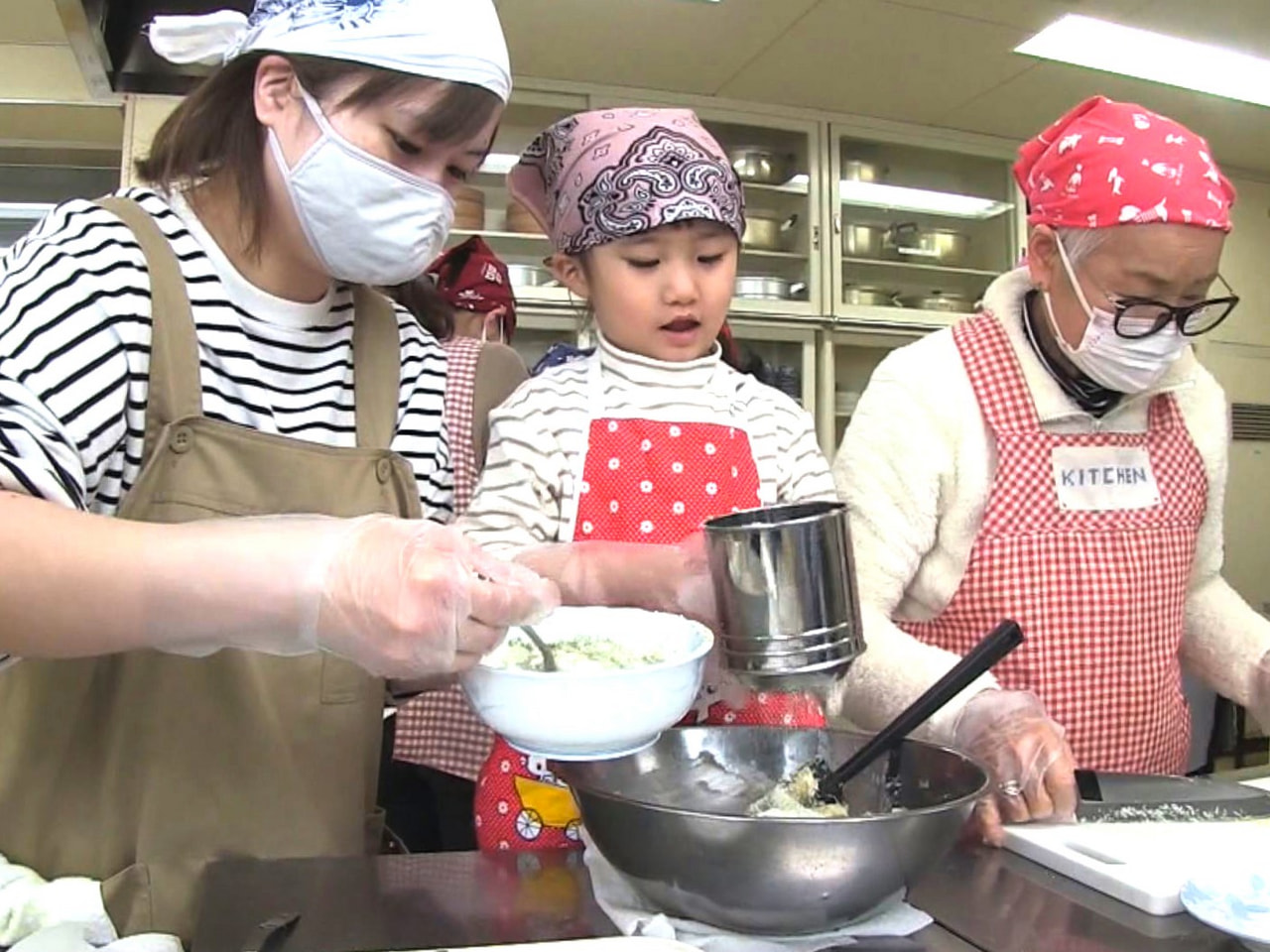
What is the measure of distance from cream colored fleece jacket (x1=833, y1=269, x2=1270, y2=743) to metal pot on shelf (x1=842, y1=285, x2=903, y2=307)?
8.00 ft

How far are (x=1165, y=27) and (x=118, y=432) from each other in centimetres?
321

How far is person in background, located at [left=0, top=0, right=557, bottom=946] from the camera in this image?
2.20 feet

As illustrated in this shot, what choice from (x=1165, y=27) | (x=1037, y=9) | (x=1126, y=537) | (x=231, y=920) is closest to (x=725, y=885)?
(x=231, y=920)

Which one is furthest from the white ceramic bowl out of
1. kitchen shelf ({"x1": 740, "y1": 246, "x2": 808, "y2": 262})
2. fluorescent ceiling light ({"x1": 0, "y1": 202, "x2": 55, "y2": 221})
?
fluorescent ceiling light ({"x1": 0, "y1": 202, "x2": 55, "y2": 221})

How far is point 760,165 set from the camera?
12.2 feet

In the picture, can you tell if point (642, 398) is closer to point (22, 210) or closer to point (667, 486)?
point (667, 486)

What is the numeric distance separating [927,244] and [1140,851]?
3372mm

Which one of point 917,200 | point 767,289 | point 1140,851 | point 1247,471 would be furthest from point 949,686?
point 1247,471

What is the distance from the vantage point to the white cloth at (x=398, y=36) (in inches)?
33.7

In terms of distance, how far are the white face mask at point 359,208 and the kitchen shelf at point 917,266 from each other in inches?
121

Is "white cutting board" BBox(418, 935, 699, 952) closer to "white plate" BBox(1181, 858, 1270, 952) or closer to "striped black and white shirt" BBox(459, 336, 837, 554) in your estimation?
"white plate" BBox(1181, 858, 1270, 952)

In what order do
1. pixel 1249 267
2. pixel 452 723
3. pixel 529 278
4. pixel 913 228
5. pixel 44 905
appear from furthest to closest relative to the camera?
1. pixel 1249 267
2. pixel 913 228
3. pixel 529 278
4. pixel 452 723
5. pixel 44 905

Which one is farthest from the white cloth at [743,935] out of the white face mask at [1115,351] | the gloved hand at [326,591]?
the white face mask at [1115,351]

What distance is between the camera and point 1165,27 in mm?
3123
